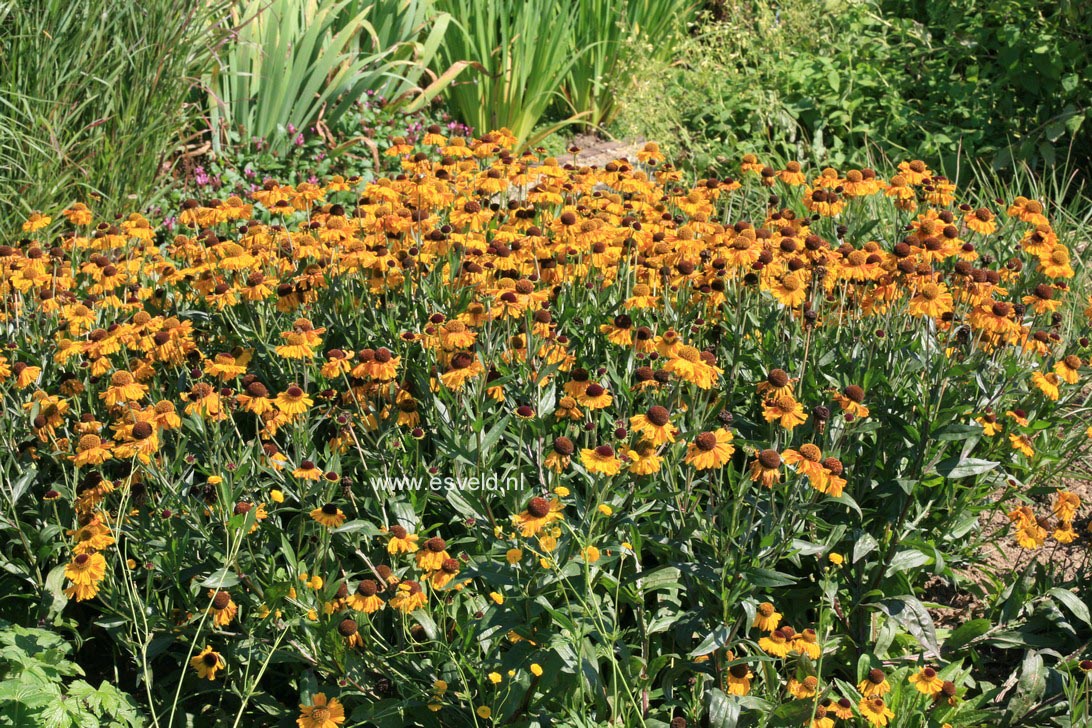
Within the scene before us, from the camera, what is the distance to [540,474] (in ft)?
8.46

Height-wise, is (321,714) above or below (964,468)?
below

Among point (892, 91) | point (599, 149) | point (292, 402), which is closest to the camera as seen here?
point (292, 402)

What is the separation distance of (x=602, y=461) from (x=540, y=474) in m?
0.42

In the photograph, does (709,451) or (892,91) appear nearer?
(709,451)

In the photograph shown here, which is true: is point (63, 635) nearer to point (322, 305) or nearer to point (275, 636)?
point (275, 636)

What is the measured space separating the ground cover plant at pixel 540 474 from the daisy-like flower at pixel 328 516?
0.04ft

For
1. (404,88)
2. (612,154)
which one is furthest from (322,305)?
(612,154)

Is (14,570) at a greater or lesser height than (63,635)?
greater

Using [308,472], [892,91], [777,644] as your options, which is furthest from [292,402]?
[892,91]

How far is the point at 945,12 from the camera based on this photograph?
6.21 m

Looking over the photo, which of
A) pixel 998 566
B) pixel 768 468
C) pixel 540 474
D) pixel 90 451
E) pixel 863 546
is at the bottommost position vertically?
pixel 998 566

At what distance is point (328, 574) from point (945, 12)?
5.34m

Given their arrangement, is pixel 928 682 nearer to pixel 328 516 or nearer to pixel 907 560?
pixel 907 560

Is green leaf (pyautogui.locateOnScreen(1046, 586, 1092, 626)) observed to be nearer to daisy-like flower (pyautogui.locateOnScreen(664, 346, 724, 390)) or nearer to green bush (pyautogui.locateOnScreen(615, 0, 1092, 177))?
daisy-like flower (pyautogui.locateOnScreen(664, 346, 724, 390))
